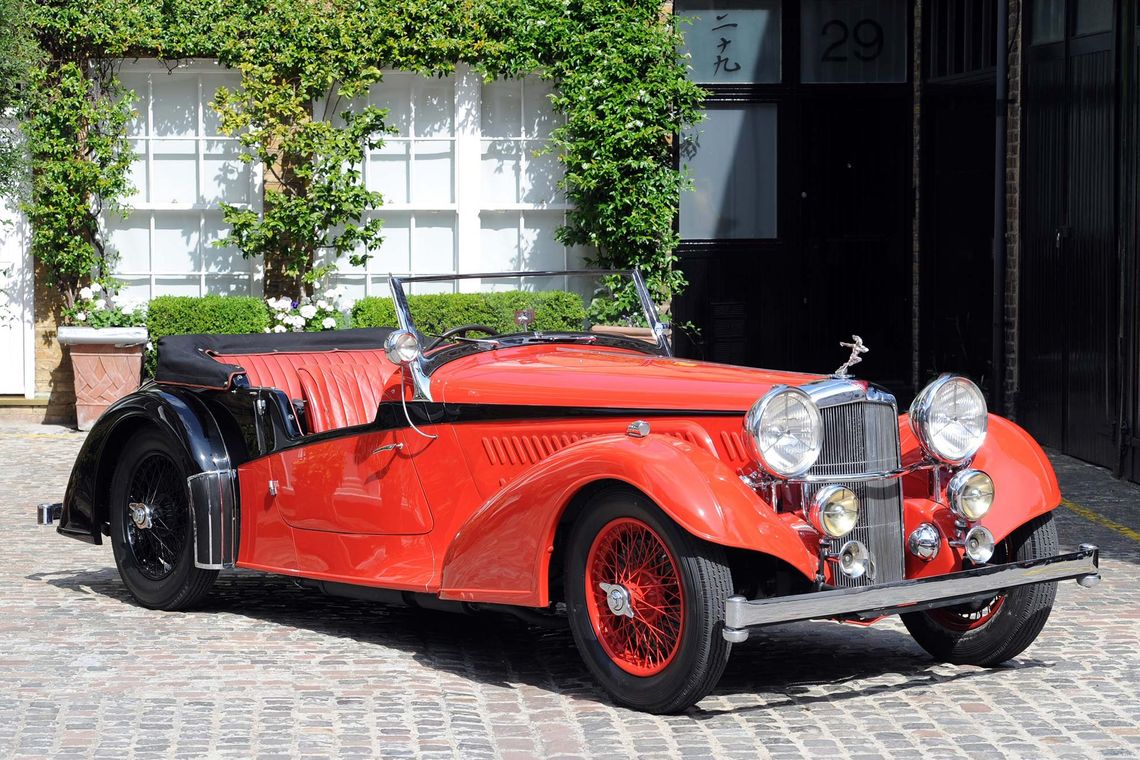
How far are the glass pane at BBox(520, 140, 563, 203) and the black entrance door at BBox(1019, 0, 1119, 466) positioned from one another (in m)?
4.12

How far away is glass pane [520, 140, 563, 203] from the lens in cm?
1416

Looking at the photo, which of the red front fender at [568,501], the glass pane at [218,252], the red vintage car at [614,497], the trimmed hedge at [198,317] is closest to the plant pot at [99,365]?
the trimmed hedge at [198,317]

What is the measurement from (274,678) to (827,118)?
34.2 ft

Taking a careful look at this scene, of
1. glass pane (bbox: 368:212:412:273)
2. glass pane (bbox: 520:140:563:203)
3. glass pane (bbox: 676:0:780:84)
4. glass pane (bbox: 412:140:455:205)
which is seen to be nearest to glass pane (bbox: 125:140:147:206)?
glass pane (bbox: 368:212:412:273)

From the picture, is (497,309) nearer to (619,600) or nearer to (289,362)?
(289,362)

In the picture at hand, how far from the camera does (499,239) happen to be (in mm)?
14242

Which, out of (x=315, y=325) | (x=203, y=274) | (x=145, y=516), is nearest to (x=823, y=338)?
(x=315, y=325)

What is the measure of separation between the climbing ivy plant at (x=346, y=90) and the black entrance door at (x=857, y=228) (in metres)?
1.49

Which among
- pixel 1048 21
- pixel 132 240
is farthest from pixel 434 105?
pixel 1048 21

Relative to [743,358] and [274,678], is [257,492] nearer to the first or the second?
[274,678]

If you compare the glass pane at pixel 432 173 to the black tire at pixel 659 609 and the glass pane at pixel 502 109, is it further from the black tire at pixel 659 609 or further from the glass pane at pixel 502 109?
the black tire at pixel 659 609

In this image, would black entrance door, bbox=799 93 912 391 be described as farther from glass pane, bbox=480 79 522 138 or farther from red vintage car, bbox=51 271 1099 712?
red vintage car, bbox=51 271 1099 712

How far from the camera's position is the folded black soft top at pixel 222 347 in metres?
6.49

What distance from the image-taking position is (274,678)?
530cm
